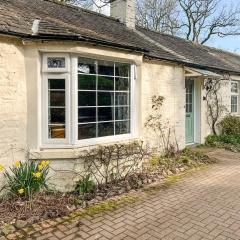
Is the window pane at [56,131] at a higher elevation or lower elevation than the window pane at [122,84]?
lower

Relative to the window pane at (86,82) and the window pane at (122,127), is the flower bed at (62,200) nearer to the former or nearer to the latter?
the window pane at (122,127)

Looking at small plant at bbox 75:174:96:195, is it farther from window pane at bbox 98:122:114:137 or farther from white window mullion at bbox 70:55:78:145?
window pane at bbox 98:122:114:137

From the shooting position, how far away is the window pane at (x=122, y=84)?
7615 mm

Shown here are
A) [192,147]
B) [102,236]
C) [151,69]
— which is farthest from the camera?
[192,147]

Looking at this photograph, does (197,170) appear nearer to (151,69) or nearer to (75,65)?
(151,69)

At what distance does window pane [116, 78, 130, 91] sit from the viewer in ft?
25.0

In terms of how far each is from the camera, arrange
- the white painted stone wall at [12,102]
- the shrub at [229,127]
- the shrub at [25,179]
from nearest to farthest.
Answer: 1. the shrub at [25,179]
2. the white painted stone wall at [12,102]
3. the shrub at [229,127]

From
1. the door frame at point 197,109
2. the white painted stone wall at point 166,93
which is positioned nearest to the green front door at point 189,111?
the door frame at point 197,109

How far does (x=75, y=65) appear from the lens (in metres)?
6.44

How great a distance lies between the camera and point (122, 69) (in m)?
7.72

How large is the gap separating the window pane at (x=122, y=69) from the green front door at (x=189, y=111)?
4944 millimetres

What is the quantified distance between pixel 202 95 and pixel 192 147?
227cm

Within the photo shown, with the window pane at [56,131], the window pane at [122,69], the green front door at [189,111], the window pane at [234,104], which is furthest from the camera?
Answer: the window pane at [234,104]

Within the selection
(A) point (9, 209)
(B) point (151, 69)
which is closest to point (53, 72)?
(A) point (9, 209)
